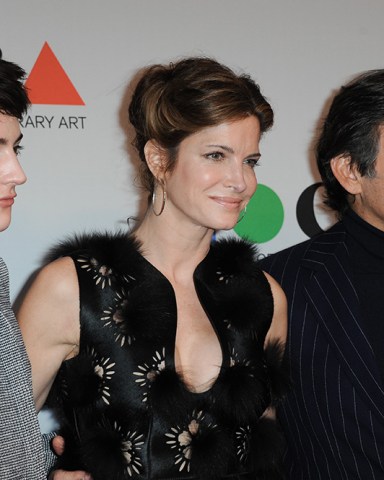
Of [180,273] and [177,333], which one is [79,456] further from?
[180,273]

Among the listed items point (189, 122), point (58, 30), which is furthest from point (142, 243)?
point (58, 30)

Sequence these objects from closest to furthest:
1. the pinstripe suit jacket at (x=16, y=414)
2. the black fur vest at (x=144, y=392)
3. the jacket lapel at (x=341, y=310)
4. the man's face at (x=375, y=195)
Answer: the pinstripe suit jacket at (x=16, y=414) → the black fur vest at (x=144, y=392) → the jacket lapel at (x=341, y=310) → the man's face at (x=375, y=195)

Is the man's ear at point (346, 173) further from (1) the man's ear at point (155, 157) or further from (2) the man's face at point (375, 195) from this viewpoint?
(1) the man's ear at point (155, 157)

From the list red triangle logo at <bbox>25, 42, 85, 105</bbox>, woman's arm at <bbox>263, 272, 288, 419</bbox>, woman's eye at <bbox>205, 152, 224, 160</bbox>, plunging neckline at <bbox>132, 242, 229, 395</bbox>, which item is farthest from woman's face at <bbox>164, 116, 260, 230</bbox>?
red triangle logo at <bbox>25, 42, 85, 105</bbox>

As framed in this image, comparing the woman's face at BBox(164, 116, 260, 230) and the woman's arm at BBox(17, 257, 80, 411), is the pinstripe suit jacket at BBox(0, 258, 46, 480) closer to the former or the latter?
the woman's arm at BBox(17, 257, 80, 411)

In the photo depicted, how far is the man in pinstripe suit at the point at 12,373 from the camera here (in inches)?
63.6

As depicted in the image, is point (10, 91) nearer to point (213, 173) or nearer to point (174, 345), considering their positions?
point (213, 173)

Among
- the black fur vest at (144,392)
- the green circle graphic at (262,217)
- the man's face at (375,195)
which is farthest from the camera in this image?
the green circle graphic at (262,217)

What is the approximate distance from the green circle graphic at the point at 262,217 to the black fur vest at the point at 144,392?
75 centimetres

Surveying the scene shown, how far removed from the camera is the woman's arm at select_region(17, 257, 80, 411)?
1885mm

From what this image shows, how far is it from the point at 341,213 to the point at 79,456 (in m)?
1.13

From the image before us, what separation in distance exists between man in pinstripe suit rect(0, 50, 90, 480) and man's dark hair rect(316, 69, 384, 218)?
3.66 feet

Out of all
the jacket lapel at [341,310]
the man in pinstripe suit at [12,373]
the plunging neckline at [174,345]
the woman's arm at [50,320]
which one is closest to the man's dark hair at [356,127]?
the jacket lapel at [341,310]

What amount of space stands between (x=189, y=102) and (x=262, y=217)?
852 millimetres
